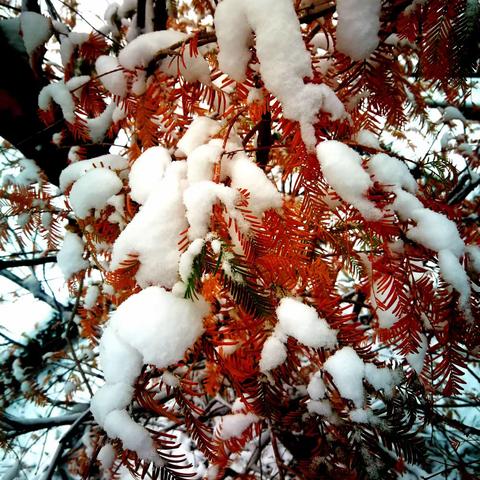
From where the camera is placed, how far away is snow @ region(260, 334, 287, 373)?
0.47m

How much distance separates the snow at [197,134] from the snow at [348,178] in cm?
30

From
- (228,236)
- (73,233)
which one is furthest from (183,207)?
(73,233)

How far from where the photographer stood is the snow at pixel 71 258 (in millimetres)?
954

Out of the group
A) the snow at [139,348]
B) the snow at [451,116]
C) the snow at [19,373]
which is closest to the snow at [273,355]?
the snow at [139,348]

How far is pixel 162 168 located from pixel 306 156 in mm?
280

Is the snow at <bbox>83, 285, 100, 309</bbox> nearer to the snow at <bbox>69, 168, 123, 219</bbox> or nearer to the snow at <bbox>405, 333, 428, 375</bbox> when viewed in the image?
the snow at <bbox>69, 168, 123, 219</bbox>

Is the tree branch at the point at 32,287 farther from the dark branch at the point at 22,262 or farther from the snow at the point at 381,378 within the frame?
the snow at the point at 381,378

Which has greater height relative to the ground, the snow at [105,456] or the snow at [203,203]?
the snow at [203,203]

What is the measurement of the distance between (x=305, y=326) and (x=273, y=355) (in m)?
0.08

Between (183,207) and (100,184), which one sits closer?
(183,207)

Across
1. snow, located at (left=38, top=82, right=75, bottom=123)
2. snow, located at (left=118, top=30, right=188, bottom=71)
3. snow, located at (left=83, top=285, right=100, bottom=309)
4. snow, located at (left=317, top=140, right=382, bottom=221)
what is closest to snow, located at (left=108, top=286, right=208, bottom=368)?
snow, located at (left=317, top=140, right=382, bottom=221)

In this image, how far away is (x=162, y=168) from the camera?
1.87 feet

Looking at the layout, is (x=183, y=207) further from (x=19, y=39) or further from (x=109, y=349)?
(x=19, y=39)

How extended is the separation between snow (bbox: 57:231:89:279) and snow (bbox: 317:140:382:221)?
84 centimetres
